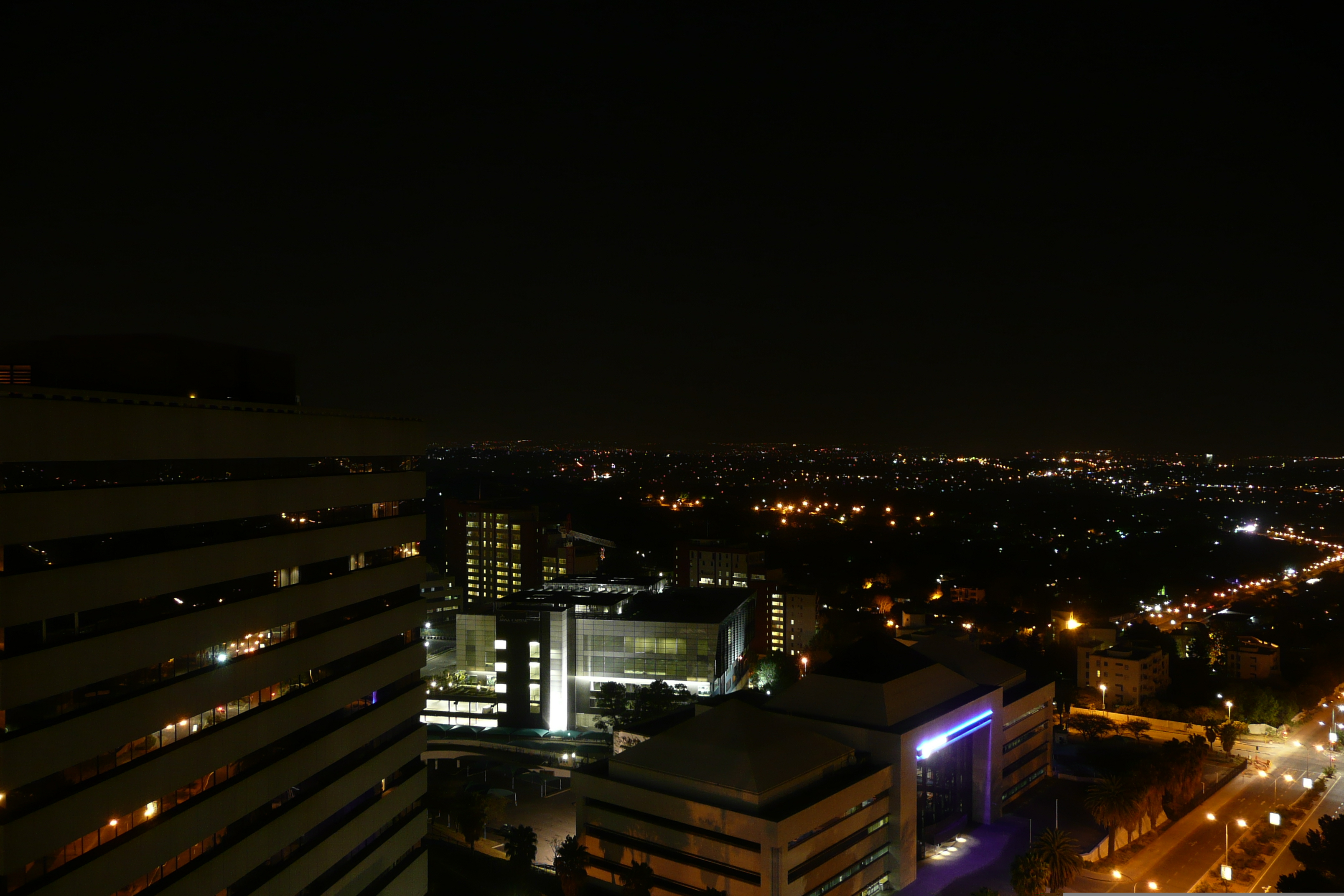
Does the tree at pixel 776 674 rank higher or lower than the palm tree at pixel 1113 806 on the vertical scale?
lower

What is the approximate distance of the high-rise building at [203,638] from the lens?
41.6ft

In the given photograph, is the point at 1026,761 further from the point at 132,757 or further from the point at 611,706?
the point at 132,757

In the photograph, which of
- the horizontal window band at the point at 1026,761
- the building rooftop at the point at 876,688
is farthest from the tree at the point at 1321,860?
the building rooftop at the point at 876,688

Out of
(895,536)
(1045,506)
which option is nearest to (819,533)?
(895,536)

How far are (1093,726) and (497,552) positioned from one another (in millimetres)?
51788

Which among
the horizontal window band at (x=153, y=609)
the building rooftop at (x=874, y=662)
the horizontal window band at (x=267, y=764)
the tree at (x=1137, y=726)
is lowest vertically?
the tree at (x=1137, y=726)

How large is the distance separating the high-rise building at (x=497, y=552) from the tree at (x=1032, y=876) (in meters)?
56.9

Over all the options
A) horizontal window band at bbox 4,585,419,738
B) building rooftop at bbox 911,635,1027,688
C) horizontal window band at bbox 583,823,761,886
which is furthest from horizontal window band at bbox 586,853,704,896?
building rooftop at bbox 911,635,1027,688

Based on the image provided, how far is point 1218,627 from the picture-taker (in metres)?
70.8

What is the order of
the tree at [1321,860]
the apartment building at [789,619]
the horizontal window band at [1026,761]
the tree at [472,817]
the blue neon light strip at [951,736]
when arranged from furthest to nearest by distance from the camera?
the apartment building at [789,619]
the horizontal window band at [1026,761]
the blue neon light strip at [951,736]
the tree at [472,817]
the tree at [1321,860]

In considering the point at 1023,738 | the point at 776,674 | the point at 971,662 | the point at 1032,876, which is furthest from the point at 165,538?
the point at 776,674

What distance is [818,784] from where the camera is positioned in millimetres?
29078

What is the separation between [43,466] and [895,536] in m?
114

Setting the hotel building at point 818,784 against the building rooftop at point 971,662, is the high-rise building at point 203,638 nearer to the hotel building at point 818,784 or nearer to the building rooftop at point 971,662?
the hotel building at point 818,784
